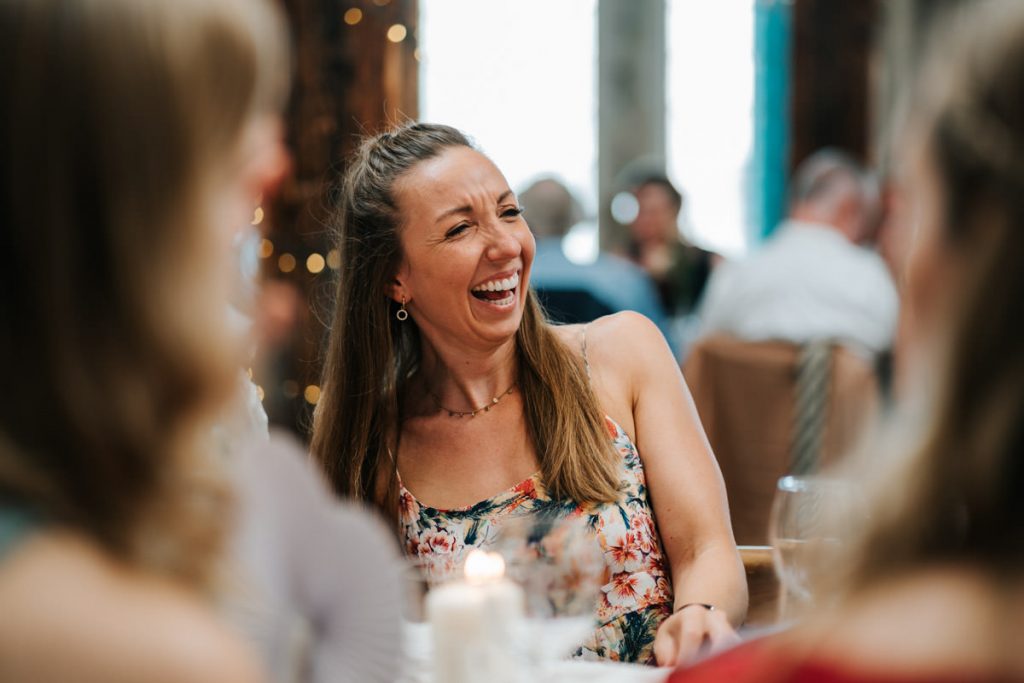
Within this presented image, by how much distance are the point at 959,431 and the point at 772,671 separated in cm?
22

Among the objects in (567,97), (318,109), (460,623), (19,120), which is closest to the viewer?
(19,120)

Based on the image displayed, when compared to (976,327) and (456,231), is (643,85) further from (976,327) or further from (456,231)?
(976,327)

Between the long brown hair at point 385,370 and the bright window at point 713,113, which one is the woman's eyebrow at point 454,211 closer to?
the long brown hair at point 385,370

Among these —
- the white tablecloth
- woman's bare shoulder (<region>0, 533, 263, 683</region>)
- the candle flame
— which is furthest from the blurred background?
woman's bare shoulder (<region>0, 533, 263, 683</region>)

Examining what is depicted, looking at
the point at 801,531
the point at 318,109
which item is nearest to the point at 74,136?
the point at 801,531

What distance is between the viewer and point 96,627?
29.0 inches

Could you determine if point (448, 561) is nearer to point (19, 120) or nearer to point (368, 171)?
point (368, 171)

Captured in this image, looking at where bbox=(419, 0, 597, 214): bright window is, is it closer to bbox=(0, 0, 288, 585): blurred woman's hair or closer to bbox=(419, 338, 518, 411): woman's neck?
bbox=(419, 338, 518, 411): woman's neck

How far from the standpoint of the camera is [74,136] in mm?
786

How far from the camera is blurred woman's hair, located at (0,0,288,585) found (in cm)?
79

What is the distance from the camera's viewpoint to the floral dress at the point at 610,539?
1971 millimetres

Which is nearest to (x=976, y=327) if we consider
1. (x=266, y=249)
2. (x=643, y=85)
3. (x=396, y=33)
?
(x=266, y=249)

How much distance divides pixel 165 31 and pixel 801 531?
989mm

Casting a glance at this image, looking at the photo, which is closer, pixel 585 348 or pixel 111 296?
pixel 111 296
